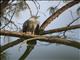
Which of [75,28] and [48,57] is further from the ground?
[75,28]

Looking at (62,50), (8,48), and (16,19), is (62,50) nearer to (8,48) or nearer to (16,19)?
(8,48)

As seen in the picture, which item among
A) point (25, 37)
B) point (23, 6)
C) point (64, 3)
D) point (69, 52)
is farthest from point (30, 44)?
point (64, 3)

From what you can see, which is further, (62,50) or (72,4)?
(72,4)

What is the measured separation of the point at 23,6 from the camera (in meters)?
1.13

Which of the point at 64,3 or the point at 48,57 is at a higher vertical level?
the point at 64,3

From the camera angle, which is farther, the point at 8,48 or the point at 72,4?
the point at 72,4

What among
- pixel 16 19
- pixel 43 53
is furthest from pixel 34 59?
pixel 16 19

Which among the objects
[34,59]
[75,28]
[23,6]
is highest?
[23,6]

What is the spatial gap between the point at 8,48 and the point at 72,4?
380mm

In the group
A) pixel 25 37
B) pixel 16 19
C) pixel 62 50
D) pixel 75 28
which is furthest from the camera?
pixel 16 19

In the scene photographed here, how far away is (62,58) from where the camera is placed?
3.13 feet

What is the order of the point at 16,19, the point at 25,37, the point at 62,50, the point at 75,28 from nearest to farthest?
1. the point at 25,37
2. the point at 62,50
3. the point at 75,28
4. the point at 16,19

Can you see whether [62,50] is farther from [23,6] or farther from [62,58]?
[23,6]

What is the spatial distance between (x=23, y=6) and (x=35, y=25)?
11 cm
